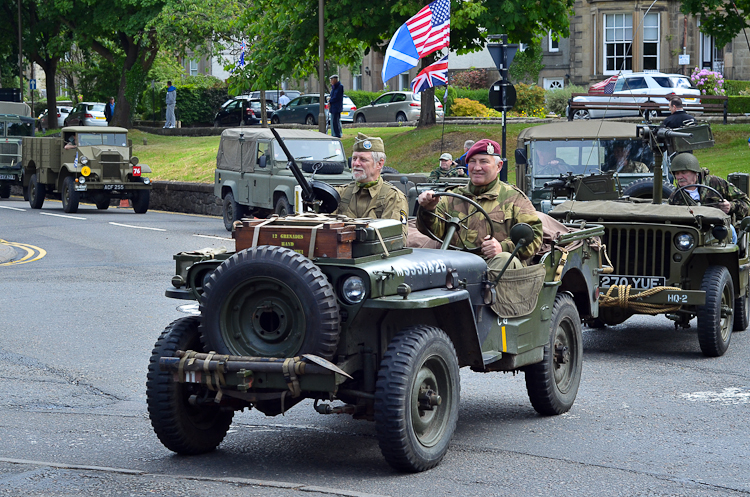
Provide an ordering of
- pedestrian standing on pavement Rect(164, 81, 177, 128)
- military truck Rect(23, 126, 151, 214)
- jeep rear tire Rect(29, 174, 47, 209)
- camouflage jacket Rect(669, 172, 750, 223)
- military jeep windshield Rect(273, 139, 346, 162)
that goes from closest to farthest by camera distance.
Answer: camouflage jacket Rect(669, 172, 750, 223) → military jeep windshield Rect(273, 139, 346, 162) → military truck Rect(23, 126, 151, 214) → jeep rear tire Rect(29, 174, 47, 209) → pedestrian standing on pavement Rect(164, 81, 177, 128)

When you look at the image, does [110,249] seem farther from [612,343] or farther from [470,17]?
[470,17]

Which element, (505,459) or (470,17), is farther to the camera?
(470,17)

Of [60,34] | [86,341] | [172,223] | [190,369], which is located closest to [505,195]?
[190,369]

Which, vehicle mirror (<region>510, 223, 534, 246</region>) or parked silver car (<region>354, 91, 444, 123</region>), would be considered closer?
vehicle mirror (<region>510, 223, 534, 246</region>)

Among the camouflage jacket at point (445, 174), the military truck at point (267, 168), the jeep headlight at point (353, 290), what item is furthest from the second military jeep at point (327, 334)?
the military truck at point (267, 168)

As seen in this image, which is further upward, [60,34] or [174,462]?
[60,34]

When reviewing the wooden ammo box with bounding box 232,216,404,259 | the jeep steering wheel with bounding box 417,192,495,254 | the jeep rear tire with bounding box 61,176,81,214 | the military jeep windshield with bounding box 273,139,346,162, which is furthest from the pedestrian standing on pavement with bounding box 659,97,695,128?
the jeep rear tire with bounding box 61,176,81,214

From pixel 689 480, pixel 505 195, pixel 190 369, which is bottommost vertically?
pixel 689 480

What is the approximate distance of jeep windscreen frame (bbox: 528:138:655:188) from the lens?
14.9m

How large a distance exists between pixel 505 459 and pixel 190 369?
1.89m

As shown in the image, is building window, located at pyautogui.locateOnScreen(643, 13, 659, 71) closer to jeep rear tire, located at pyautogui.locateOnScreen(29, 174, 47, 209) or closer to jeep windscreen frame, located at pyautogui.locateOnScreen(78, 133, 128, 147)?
jeep windscreen frame, located at pyautogui.locateOnScreen(78, 133, 128, 147)

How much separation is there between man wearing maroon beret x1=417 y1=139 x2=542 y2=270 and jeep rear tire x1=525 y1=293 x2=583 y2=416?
0.59m

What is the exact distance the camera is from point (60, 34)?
48.2 m

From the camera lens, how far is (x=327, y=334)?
5.51m
